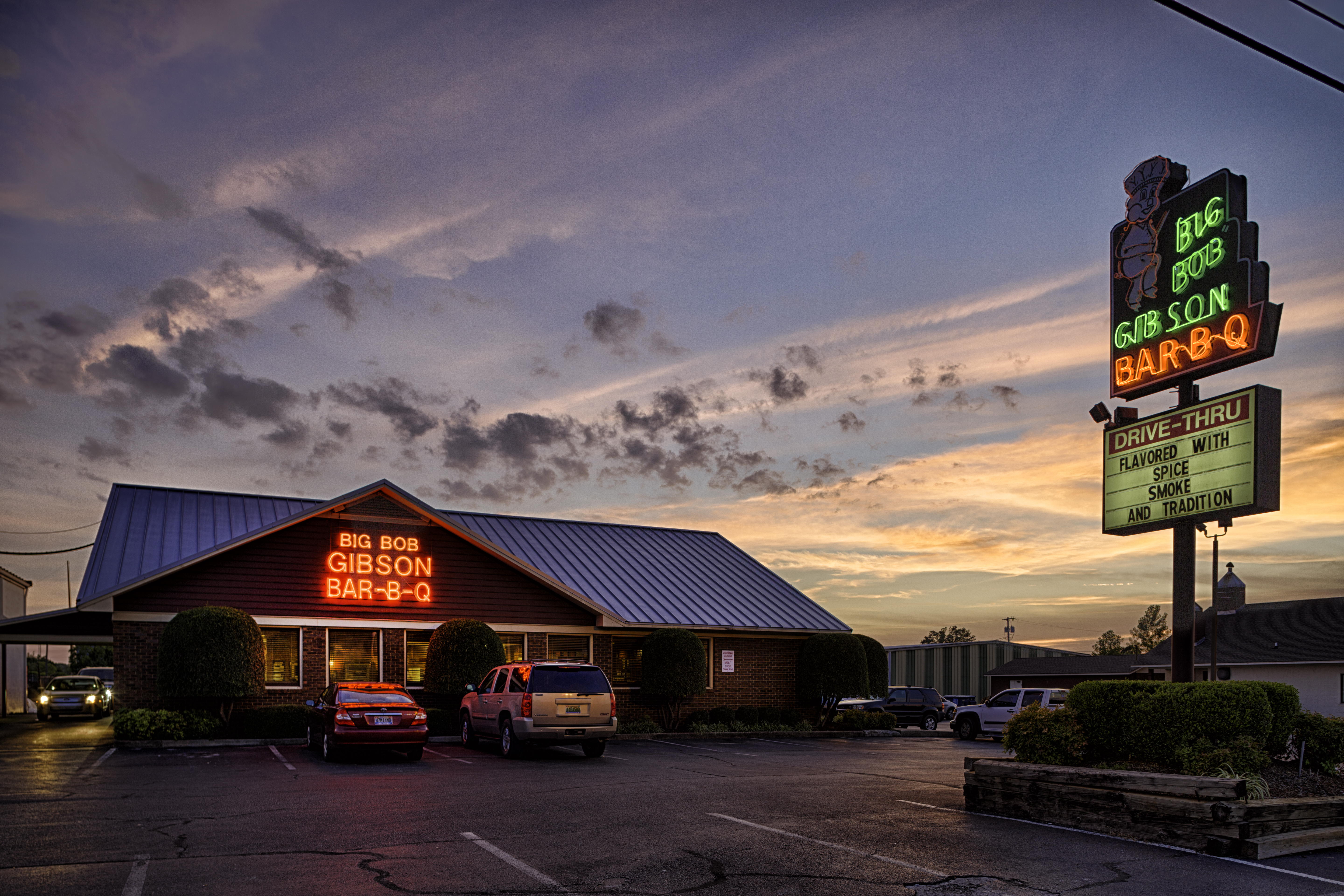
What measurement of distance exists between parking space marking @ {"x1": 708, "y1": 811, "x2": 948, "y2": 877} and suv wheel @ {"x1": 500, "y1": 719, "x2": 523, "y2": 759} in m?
8.67

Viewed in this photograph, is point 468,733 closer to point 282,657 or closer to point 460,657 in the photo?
point 460,657

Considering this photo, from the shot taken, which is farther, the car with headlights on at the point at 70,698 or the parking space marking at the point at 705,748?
the car with headlights on at the point at 70,698

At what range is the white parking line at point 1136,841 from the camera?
9.75 meters

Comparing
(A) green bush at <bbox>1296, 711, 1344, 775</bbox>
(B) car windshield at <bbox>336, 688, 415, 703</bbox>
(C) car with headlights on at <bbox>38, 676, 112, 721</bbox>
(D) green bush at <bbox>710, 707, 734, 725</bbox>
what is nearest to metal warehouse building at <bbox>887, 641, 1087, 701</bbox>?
(D) green bush at <bbox>710, 707, 734, 725</bbox>

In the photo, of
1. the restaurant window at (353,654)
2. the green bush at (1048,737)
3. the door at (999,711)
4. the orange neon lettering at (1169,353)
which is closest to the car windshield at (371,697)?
the restaurant window at (353,654)

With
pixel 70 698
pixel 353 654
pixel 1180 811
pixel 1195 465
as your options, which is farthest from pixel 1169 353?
pixel 70 698

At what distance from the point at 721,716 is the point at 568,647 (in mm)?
5138

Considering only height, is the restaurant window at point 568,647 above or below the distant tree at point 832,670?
above

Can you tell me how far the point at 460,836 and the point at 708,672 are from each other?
2158 cm

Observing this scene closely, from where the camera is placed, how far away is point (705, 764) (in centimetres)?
1998

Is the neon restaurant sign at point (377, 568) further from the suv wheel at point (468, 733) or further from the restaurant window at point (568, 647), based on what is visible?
the suv wheel at point (468, 733)

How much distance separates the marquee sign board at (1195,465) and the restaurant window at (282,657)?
787 inches

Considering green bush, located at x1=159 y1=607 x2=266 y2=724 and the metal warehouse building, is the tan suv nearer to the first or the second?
green bush, located at x1=159 y1=607 x2=266 y2=724

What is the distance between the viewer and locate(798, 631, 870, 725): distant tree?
1265 inches
